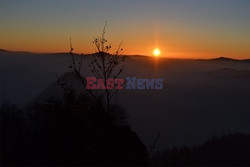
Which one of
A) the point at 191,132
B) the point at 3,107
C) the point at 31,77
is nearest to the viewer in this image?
the point at 3,107

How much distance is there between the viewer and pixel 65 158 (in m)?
11.3

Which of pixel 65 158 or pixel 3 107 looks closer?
pixel 65 158

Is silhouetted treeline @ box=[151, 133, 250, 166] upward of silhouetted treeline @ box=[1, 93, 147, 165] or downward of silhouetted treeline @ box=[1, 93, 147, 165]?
downward

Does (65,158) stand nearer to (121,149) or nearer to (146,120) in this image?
(121,149)

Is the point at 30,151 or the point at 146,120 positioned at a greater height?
the point at 30,151

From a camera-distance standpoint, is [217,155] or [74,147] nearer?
[74,147]

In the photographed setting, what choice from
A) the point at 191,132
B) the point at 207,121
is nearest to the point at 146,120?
the point at 191,132

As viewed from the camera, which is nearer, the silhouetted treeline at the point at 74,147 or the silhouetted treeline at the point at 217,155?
the silhouetted treeline at the point at 74,147

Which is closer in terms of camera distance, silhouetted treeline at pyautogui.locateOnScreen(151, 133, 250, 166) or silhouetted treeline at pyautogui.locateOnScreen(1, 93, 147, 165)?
silhouetted treeline at pyautogui.locateOnScreen(1, 93, 147, 165)

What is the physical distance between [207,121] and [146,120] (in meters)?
28.8

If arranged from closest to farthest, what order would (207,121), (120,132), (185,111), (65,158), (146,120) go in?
1. (65,158)
2. (120,132)
3. (146,120)
4. (207,121)
5. (185,111)

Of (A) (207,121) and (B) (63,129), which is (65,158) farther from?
(A) (207,121)

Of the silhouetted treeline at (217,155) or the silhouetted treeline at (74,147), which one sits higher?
the silhouetted treeline at (74,147)

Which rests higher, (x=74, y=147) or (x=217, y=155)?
(x=74, y=147)
